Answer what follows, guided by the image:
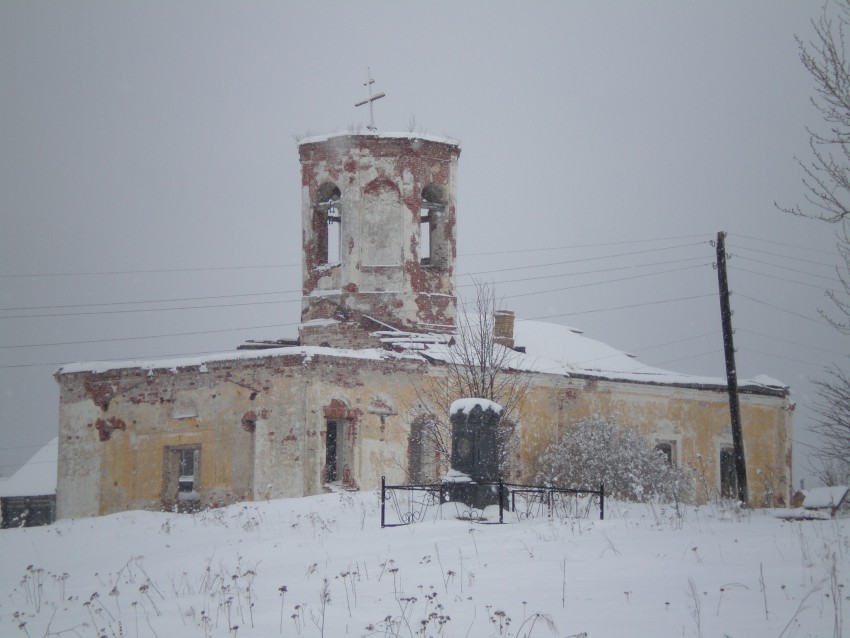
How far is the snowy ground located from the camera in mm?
9258

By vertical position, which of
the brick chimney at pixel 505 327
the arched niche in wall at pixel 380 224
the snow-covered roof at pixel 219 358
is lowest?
the snow-covered roof at pixel 219 358

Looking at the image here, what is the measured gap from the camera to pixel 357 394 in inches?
1043

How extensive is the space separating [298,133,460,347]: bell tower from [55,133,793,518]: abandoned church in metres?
0.04

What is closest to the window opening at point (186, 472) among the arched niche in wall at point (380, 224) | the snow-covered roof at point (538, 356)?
the snow-covered roof at point (538, 356)

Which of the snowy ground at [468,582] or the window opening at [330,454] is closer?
the snowy ground at [468,582]

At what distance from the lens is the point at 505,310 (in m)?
33.0

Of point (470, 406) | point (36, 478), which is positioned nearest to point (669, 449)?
point (470, 406)

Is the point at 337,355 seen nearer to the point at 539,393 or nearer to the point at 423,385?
the point at 423,385

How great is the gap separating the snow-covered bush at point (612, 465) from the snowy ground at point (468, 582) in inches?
387

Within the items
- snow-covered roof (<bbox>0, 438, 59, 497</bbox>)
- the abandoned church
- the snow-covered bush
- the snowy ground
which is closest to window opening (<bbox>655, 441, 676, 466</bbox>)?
the abandoned church

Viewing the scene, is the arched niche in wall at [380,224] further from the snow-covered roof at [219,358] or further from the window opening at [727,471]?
the window opening at [727,471]

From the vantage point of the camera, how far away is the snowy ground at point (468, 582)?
9.26 m

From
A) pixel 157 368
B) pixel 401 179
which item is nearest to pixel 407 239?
pixel 401 179

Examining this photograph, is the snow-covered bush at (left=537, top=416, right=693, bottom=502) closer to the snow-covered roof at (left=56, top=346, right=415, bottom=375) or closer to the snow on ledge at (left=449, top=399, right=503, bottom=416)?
the snow-covered roof at (left=56, top=346, right=415, bottom=375)
